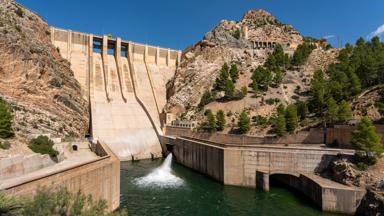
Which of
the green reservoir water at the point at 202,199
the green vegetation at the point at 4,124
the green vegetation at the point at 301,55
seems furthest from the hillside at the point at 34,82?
the green vegetation at the point at 301,55

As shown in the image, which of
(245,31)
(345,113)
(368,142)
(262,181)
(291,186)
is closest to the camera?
(368,142)

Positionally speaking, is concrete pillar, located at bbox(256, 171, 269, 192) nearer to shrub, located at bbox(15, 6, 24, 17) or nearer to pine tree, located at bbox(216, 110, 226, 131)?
pine tree, located at bbox(216, 110, 226, 131)

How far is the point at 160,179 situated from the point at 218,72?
131 feet

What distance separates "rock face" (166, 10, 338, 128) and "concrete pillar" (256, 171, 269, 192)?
26129 mm

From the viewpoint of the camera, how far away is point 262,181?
90.4 feet

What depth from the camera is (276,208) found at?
22.5 metres

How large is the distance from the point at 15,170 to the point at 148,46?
56485mm

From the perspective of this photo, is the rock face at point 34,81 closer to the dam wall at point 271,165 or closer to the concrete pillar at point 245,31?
the dam wall at point 271,165

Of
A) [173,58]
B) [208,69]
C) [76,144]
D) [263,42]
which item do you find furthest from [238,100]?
[263,42]

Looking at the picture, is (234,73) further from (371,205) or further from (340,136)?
(371,205)

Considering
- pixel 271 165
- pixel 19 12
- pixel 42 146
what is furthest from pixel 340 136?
pixel 19 12

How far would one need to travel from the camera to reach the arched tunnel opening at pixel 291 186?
2398 centimetres

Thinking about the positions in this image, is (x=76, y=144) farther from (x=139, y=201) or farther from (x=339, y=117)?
(x=339, y=117)

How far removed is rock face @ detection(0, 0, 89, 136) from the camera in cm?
3672
